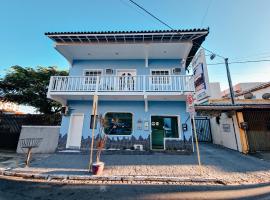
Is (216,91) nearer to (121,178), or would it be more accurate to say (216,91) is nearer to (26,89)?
(121,178)

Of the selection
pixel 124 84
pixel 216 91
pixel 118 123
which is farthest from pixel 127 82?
pixel 216 91

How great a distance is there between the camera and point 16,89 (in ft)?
41.7

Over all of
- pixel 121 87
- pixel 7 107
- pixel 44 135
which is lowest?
pixel 44 135

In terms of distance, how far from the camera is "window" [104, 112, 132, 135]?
30.5 ft

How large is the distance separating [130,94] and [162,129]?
3.19 m

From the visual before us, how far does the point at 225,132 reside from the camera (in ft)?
36.8

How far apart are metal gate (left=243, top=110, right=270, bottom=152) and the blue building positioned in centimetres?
447

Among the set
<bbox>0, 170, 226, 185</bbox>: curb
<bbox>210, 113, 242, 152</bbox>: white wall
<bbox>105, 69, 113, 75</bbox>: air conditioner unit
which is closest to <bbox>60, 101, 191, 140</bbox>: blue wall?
<bbox>105, 69, 113, 75</bbox>: air conditioner unit

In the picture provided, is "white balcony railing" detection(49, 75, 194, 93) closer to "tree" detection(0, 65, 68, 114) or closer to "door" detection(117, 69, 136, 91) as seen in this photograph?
"door" detection(117, 69, 136, 91)

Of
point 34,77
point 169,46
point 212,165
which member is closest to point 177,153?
point 212,165

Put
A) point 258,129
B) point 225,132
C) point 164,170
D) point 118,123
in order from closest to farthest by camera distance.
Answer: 1. point 164,170
2. point 118,123
3. point 258,129
4. point 225,132

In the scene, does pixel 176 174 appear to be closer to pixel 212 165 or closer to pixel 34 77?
pixel 212 165

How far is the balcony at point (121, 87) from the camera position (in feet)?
27.8

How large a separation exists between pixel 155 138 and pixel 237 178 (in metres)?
4.66
